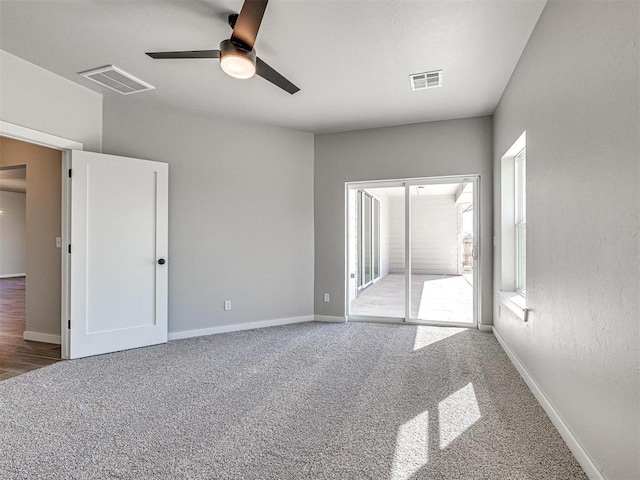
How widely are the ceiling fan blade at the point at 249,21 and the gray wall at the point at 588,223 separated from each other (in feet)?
5.67

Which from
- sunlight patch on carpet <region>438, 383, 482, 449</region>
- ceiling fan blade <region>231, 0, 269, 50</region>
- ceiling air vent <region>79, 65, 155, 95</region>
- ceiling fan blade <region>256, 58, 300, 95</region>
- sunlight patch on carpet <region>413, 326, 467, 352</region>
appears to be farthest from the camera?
sunlight patch on carpet <region>413, 326, 467, 352</region>

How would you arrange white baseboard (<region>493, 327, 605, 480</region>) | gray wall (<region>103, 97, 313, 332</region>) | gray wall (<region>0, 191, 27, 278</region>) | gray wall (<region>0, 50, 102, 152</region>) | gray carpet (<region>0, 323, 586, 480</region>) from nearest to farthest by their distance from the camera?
white baseboard (<region>493, 327, 605, 480</region>)
gray carpet (<region>0, 323, 586, 480</region>)
gray wall (<region>0, 50, 102, 152</region>)
gray wall (<region>103, 97, 313, 332</region>)
gray wall (<region>0, 191, 27, 278</region>)

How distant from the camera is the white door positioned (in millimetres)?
3449

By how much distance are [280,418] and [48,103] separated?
3580 millimetres

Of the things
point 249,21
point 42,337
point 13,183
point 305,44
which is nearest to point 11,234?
point 13,183

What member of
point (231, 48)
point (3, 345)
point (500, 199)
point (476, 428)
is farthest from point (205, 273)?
point (500, 199)

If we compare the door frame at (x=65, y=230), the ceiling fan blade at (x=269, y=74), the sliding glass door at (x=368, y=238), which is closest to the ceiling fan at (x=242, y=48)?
the ceiling fan blade at (x=269, y=74)

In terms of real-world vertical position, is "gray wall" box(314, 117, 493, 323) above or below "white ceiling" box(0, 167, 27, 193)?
below

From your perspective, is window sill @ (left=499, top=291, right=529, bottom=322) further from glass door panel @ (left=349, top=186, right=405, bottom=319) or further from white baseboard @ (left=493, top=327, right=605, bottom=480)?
glass door panel @ (left=349, top=186, right=405, bottom=319)

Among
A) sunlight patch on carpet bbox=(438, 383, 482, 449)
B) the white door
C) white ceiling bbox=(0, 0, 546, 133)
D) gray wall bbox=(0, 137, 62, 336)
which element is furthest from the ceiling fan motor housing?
gray wall bbox=(0, 137, 62, 336)

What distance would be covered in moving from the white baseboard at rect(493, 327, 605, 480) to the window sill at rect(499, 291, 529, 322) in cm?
44

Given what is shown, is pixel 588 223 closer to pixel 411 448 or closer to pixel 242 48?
pixel 411 448

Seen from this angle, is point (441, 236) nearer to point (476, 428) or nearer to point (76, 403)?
point (476, 428)

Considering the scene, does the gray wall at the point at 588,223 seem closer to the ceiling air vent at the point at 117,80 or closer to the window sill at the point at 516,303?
the window sill at the point at 516,303
